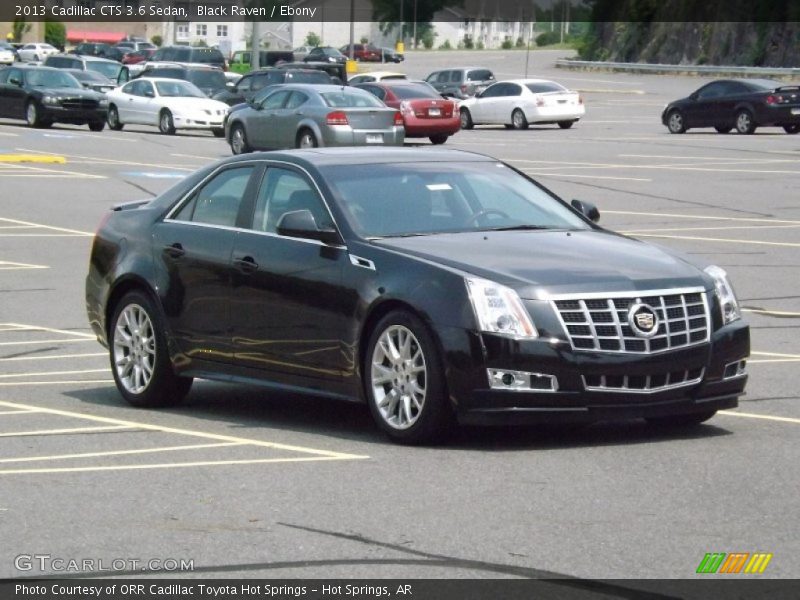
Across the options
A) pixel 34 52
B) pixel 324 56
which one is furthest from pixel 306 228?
pixel 34 52

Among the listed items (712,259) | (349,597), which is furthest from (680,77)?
(349,597)

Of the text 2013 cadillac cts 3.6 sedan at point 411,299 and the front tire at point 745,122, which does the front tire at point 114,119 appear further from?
the text 2013 cadillac cts 3.6 sedan at point 411,299

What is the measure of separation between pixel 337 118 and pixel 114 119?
14.4 metres

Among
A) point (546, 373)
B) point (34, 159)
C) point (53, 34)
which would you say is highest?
point (546, 373)

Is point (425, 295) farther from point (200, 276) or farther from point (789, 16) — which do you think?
point (789, 16)

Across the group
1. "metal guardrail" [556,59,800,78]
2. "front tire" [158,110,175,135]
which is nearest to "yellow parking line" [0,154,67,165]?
"front tire" [158,110,175,135]

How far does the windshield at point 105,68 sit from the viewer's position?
58781mm

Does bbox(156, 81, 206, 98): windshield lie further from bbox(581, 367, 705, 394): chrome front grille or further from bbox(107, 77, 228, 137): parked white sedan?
bbox(581, 367, 705, 394): chrome front grille

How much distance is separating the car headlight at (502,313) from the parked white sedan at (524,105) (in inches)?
1587

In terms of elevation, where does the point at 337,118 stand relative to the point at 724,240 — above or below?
below

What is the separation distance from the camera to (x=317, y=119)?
3338cm

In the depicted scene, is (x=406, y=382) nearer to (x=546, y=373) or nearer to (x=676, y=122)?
(x=546, y=373)

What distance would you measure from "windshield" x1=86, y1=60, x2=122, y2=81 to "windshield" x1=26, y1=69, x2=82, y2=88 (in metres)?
13.0

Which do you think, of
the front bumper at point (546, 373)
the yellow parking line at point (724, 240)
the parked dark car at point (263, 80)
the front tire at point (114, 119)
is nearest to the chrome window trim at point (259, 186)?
the front bumper at point (546, 373)
